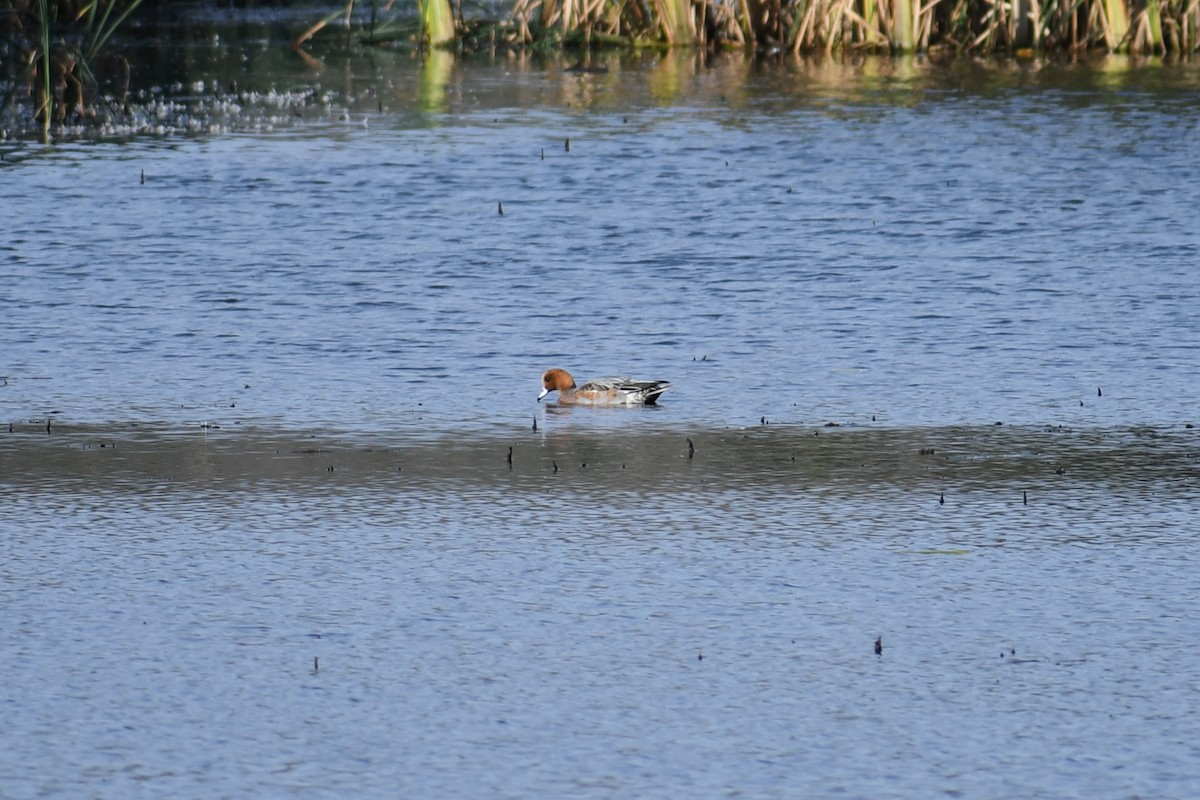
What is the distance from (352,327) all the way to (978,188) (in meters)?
6.02

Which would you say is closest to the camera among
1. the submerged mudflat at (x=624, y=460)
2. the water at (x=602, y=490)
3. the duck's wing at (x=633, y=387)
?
the water at (x=602, y=490)

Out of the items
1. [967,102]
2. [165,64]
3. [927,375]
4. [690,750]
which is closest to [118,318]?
[927,375]

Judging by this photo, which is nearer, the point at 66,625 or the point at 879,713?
the point at 879,713

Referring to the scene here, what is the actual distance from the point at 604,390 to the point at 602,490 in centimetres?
143

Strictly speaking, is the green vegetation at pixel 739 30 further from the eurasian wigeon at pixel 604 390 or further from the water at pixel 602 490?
the eurasian wigeon at pixel 604 390

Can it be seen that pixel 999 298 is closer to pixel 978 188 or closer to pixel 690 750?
pixel 978 188

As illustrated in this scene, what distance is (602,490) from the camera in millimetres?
7395

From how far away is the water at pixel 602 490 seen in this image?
5062 mm

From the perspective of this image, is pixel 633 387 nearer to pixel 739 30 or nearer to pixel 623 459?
pixel 623 459

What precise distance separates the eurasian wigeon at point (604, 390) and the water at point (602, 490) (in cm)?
9

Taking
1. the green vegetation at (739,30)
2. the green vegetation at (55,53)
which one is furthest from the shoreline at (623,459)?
the green vegetation at (739,30)

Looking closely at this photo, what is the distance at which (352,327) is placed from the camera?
10445mm

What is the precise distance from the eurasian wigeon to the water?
0.31 feet

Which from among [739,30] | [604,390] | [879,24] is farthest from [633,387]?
[739,30]
